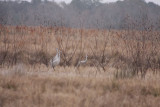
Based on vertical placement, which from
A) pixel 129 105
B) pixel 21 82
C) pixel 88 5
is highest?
pixel 88 5

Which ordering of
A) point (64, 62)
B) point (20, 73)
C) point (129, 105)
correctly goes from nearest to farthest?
point (129, 105) < point (20, 73) < point (64, 62)

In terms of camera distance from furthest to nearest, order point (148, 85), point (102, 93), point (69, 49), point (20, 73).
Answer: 1. point (69, 49)
2. point (20, 73)
3. point (148, 85)
4. point (102, 93)

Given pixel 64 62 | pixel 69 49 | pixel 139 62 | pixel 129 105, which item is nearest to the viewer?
pixel 129 105

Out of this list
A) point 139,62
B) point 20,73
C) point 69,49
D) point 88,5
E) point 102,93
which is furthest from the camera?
point 88,5

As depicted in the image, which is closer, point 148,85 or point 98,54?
point 148,85

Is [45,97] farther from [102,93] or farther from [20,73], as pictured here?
[20,73]

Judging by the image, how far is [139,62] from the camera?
19.0 feet

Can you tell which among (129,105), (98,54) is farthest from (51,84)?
(98,54)

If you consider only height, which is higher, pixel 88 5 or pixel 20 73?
pixel 88 5

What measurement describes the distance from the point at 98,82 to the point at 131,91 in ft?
2.67

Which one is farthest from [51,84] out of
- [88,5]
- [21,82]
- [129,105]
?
[88,5]

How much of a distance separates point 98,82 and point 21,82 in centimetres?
184

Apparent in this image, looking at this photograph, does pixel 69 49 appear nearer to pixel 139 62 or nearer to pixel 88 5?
pixel 139 62

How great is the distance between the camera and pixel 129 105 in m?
3.51
